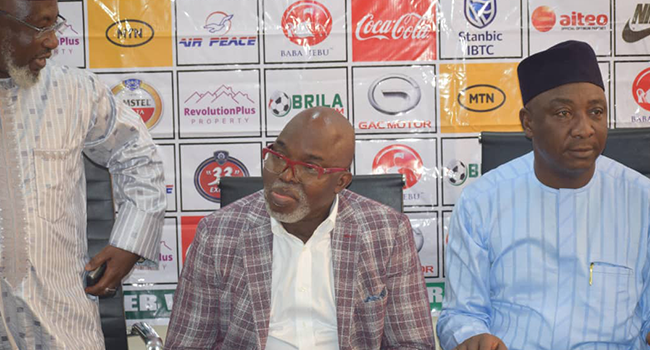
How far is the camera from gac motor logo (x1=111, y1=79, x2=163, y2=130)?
371 cm

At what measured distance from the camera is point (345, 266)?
6.48 feet

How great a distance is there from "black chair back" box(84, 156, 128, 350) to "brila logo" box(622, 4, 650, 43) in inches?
119

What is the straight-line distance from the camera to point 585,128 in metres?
1.88

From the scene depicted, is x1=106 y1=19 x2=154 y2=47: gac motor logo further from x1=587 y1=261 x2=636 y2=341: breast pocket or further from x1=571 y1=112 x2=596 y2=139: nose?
x1=587 y1=261 x2=636 y2=341: breast pocket

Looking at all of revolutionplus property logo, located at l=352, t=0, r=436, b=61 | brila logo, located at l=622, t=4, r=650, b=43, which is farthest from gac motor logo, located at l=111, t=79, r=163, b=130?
brila logo, located at l=622, t=4, r=650, b=43

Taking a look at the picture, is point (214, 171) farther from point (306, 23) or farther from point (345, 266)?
point (345, 266)

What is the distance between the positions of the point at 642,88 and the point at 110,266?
3131mm

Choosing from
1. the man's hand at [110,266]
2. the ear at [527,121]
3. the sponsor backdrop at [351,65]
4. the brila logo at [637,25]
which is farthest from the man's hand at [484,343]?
the brila logo at [637,25]

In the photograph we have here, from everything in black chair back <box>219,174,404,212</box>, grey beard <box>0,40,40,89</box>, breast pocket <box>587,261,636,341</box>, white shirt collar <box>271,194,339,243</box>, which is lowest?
breast pocket <box>587,261,636,341</box>

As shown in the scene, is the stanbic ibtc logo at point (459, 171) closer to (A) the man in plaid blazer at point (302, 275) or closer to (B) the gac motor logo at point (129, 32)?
(A) the man in plaid blazer at point (302, 275)

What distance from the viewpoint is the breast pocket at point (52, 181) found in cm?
191

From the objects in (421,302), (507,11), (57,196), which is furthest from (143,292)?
(507,11)

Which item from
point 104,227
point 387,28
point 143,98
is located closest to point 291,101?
point 387,28

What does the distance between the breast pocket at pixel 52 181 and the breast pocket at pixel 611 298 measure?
163 cm
